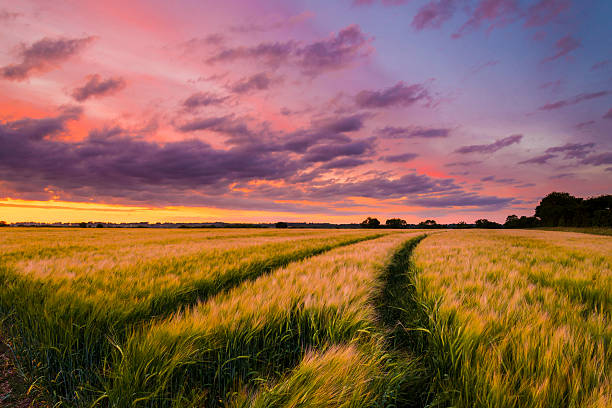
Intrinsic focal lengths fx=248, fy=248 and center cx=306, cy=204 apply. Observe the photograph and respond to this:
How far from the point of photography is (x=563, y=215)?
280 feet

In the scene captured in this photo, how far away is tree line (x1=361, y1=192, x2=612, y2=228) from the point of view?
68.6 meters

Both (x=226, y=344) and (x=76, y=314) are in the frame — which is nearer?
(x=226, y=344)

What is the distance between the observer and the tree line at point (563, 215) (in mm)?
68625

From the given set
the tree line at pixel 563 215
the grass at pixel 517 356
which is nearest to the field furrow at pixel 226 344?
the grass at pixel 517 356

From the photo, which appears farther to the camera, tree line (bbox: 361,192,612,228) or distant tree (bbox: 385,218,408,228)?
distant tree (bbox: 385,218,408,228)

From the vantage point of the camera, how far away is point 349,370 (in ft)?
5.92

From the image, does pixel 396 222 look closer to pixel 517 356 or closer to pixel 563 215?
pixel 563 215

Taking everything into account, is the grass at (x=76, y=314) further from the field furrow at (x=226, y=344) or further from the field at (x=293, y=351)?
the field furrow at (x=226, y=344)

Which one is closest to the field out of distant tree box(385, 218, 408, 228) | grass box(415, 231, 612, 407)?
grass box(415, 231, 612, 407)

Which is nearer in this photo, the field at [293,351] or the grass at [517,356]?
the grass at [517,356]

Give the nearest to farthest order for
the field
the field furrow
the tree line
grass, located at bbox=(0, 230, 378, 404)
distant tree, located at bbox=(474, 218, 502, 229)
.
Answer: the field → the field furrow → grass, located at bbox=(0, 230, 378, 404) → the tree line → distant tree, located at bbox=(474, 218, 502, 229)

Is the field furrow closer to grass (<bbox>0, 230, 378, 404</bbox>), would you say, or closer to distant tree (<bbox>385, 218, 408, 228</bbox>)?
grass (<bbox>0, 230, 378, 404</bbox>)

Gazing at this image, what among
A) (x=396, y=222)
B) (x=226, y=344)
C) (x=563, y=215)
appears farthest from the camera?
(x=396, y=222)


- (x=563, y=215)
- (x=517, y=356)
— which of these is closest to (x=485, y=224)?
(x=563, y=215)
